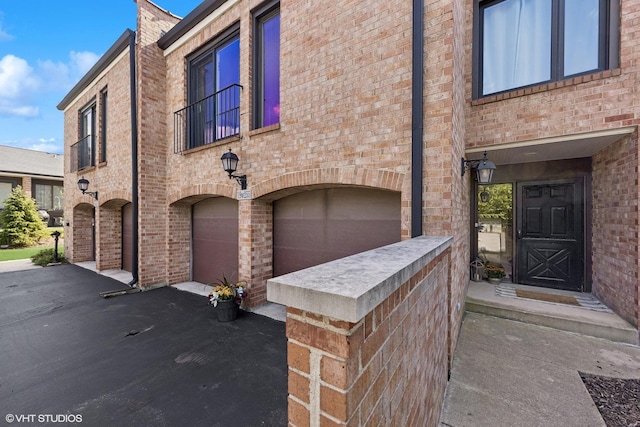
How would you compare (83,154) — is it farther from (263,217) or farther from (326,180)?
(326,180)

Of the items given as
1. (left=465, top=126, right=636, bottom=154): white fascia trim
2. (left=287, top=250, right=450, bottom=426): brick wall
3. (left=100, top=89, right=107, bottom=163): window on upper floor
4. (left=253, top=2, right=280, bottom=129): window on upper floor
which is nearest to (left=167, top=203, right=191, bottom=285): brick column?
(left=253, top=2, right=280, bottom=129): window on upper floor

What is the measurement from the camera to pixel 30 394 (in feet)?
8.29

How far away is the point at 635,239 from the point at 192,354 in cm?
585

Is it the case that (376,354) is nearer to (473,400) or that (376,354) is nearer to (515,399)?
(473,400)

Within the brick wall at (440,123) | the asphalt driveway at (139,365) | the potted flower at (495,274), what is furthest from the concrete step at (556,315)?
the asphalt driveway at (139,365)

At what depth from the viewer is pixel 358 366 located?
2.88ft

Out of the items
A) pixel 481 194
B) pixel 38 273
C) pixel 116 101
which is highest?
pixel 116 101

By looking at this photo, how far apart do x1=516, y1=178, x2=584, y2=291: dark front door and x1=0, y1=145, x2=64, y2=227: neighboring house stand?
2478 centimetres

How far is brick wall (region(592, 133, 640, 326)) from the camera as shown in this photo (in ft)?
11.5

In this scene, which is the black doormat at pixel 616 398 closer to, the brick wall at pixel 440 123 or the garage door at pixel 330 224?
the brick wall at pixel 440 123

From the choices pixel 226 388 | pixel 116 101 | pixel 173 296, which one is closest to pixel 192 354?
pixel 226 388

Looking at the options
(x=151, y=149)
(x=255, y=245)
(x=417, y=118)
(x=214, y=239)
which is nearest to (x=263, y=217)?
(x=255, y=245)

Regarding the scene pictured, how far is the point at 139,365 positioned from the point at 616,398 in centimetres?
481

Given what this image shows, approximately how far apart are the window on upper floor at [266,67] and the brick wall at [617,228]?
5175 mm
